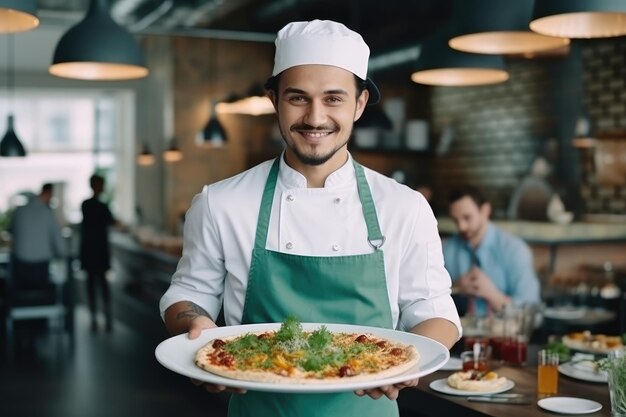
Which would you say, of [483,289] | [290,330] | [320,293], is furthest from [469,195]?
[290,330]

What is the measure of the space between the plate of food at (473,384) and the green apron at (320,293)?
1.84 ft

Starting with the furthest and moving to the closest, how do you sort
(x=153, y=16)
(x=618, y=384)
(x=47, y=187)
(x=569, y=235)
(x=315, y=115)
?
(x=153, y=16) < (x=47, y=187) < (x=569, y=235) < (x=618, y=384) < (x=315, y=115)

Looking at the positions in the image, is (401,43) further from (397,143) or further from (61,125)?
(61,125)

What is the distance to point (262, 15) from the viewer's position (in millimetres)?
8805

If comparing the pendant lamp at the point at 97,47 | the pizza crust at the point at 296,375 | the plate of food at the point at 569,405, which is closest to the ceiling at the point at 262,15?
the pendant lamp at the point at 97,47

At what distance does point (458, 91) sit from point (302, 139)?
309 inches

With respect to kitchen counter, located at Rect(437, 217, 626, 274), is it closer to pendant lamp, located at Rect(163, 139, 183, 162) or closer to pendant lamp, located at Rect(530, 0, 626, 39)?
pendant lamp, located at Rect(530, 0, 626, 39)

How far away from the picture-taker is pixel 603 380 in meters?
2.79

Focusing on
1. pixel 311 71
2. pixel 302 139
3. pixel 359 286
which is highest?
pixel 311 71

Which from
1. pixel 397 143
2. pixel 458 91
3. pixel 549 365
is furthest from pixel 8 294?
pixel 549 365

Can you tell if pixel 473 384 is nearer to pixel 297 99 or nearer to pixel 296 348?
pixel 296 348

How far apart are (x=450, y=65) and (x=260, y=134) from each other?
750 cm

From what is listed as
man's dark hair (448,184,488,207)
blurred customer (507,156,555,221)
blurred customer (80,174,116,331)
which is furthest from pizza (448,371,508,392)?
blurred customer (80,174,116,331)

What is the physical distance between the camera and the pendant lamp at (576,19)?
8.48 ft
